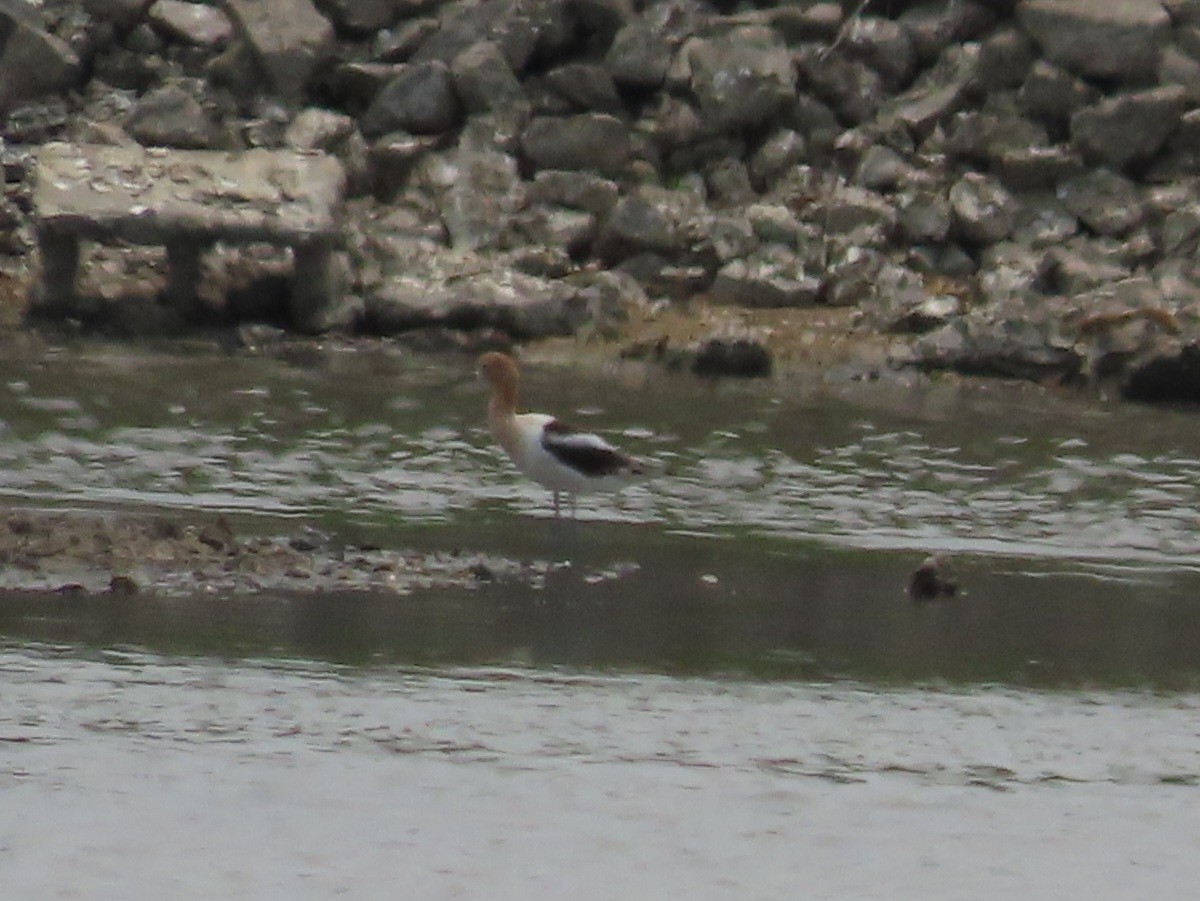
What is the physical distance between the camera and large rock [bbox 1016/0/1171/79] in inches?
997

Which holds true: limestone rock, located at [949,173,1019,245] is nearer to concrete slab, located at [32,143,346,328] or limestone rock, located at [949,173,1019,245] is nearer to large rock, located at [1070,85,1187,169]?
large rock, located at [1070,85,1187,169]

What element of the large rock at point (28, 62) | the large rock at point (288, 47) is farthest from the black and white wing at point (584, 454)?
the large rock at point (28, 62)

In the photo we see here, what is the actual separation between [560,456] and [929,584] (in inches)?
103

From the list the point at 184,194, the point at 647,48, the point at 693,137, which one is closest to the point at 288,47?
the point at 647,48

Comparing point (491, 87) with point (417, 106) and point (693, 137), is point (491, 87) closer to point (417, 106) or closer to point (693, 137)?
point (417, 106)

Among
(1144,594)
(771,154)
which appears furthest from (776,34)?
(1144,594)

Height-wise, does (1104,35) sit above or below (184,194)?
above

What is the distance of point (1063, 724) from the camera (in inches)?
429

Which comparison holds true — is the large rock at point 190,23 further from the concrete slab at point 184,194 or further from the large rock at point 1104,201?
the large rock at point 1104,201

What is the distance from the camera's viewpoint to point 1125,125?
25125 millimetres

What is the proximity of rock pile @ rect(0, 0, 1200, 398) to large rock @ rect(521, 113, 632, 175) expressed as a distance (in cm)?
3

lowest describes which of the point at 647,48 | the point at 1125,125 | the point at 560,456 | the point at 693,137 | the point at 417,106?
the point at 560,456

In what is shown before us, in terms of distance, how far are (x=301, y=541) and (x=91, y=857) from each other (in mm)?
5052

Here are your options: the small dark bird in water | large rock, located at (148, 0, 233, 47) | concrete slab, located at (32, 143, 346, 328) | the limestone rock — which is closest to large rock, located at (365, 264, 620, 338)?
Answer: concrete slab, located at (32, 143, 346, 328)
